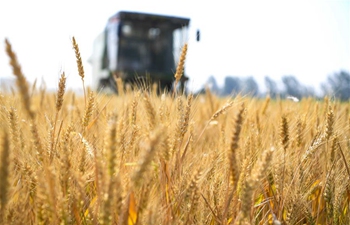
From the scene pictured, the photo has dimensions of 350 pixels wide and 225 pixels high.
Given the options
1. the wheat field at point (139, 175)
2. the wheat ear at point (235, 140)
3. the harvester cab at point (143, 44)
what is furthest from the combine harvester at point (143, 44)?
the wheat ear at point (235, 140)

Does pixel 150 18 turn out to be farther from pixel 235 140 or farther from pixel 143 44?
pixel 235 140

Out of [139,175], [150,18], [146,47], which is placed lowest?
[146,47]

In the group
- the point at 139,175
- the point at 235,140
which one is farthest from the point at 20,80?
the point at 235,140

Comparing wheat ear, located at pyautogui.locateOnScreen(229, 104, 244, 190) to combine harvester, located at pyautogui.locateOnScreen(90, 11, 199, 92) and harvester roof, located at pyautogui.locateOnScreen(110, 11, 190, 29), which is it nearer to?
combine harvester, located at pyautogui.locateOnScreen(90, 11, 199, 92)

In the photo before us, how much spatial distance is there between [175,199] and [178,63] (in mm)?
543

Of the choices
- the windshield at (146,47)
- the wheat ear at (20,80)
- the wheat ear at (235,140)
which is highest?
the wheat ear at (20,80)

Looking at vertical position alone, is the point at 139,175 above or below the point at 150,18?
above

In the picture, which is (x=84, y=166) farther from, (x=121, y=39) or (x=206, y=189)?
(x=121, y=39)

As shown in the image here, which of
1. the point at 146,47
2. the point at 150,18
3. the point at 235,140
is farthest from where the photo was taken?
the point at 150,18

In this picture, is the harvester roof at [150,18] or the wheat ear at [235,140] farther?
the harvester roof at [150,18]

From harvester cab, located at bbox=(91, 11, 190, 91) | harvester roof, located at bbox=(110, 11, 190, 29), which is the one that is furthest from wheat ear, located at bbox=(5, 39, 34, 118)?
harvester roof, located at bbox=(110, 11, 190, 29)

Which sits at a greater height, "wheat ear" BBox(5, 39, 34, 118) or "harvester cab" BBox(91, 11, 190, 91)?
"wheat ear" BBox(5, 39, 34, 118)

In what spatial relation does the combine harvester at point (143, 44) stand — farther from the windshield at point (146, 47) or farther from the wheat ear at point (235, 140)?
the wheat ear at point (235, 140)

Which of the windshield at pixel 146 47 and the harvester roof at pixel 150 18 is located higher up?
the harvester roof at pixel 150 18
